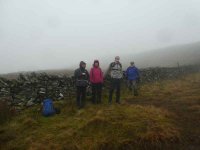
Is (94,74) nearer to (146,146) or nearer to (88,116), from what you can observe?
(88,116)

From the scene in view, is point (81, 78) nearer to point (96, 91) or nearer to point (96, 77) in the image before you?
point (96, 77)

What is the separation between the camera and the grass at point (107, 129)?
7851mm

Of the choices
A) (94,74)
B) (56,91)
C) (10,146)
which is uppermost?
(94,74)

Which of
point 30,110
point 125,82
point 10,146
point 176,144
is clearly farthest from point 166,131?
point 125,82

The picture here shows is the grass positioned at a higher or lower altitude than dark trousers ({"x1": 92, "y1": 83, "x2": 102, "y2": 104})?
lower

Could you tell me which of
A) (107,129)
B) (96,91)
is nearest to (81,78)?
(96,91)

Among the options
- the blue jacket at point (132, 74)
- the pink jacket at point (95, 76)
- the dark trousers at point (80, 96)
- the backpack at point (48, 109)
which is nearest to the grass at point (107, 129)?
the backpack at point (48, 109)

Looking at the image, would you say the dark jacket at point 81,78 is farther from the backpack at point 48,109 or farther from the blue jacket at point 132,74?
the blue jacket at point 132,74

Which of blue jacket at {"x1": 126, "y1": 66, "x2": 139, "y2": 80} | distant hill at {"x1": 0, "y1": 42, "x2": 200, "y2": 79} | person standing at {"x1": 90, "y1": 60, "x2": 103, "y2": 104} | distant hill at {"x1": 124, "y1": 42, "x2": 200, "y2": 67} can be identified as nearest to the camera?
person standing at {"x1": 90, "y1": 60, "x2": 103, "y2": 104}

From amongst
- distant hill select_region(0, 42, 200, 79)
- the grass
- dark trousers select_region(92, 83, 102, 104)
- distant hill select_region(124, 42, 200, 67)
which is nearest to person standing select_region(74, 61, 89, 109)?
the grass

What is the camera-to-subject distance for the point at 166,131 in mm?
8328

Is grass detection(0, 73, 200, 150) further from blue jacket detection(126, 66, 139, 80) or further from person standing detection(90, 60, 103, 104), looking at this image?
blue jacket detection(126, 66, 139, 80)

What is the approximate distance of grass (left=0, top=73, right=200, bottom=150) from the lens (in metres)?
7.85

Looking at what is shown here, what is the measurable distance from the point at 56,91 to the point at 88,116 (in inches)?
148
